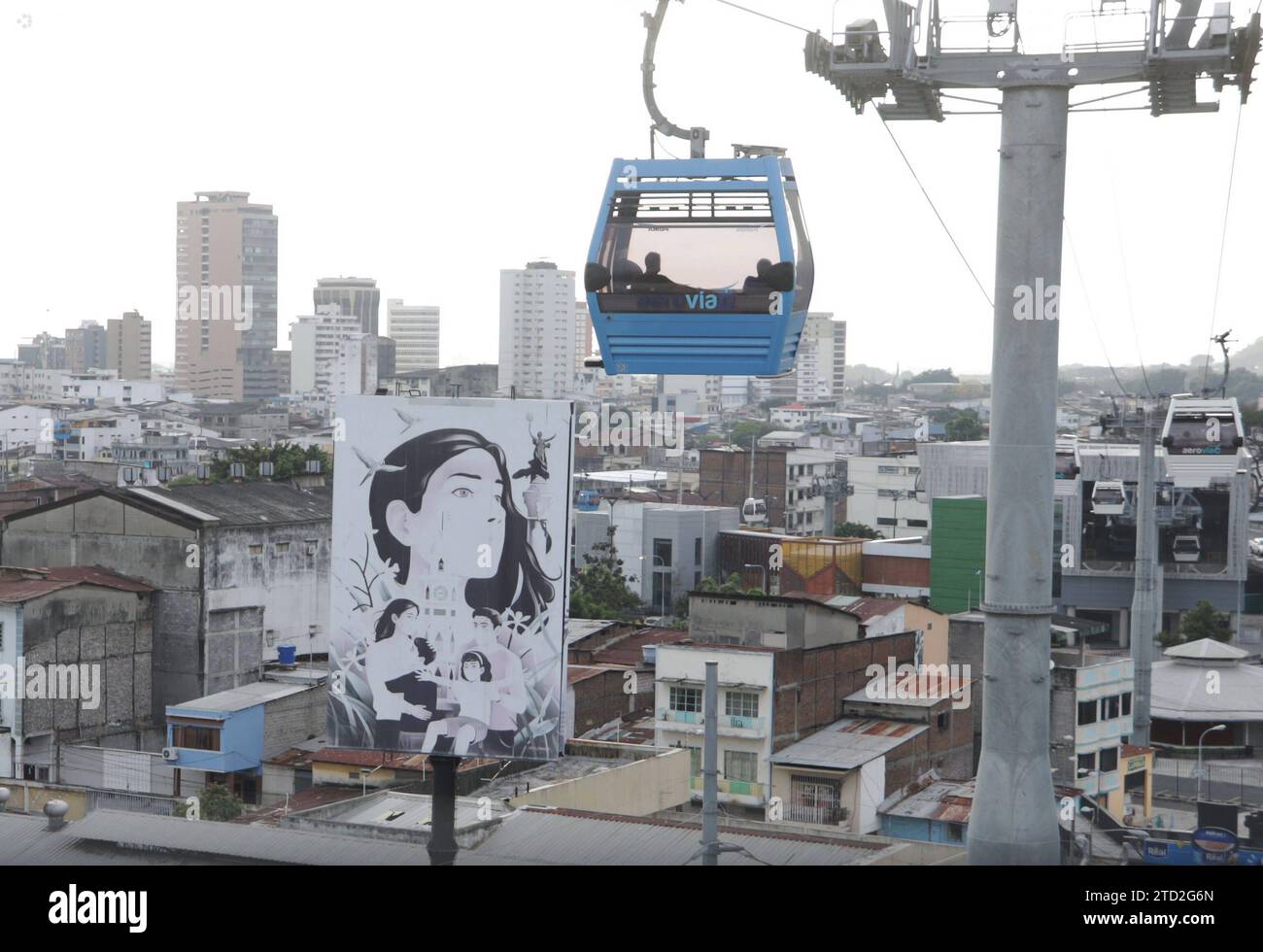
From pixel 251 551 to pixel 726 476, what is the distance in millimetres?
23523

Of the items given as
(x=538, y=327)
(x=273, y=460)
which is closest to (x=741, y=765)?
(x=273, y=460)

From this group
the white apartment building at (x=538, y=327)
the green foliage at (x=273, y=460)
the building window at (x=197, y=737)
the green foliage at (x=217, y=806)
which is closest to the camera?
the green foliage at (x=217, y=806)

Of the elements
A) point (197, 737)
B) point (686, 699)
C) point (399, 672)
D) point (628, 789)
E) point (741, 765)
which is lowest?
point (741, 765)

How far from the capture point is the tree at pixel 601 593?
26064 mm

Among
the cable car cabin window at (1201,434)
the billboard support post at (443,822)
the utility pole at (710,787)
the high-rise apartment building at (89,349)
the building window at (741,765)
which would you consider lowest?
the building window at (741,765)

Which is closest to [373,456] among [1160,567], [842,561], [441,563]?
[441,563]

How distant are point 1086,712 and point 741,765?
14.6ft

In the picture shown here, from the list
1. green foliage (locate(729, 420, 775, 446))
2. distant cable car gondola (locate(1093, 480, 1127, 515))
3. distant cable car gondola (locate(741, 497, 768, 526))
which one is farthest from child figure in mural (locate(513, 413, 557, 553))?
green foliage (locate(729, 420, 775, 446))

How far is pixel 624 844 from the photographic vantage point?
9.73m

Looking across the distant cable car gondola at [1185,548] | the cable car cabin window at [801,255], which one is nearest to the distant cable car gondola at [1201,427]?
the distant cable car gondola at [1185,548]

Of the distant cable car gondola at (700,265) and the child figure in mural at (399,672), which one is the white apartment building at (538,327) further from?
the distant cable car gondola at (700,265)

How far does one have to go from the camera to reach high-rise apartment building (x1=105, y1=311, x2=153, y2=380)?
100688mm

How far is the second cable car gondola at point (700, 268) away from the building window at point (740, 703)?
31.4 feet

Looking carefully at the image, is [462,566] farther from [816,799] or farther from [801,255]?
[816,799]
